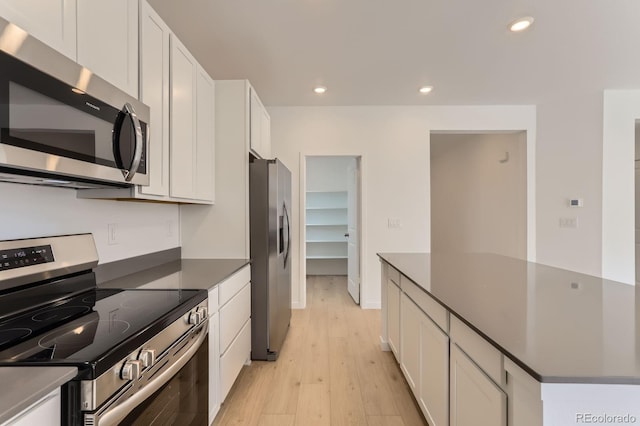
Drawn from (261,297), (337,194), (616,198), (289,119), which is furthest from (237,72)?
(616,198)

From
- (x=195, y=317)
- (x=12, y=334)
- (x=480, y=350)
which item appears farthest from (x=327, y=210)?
(x=12, y=334)

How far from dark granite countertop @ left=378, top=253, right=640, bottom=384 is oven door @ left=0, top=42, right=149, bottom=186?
1.43m

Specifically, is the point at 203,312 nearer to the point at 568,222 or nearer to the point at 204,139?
the point at 204,139

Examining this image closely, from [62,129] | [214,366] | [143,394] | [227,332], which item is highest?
[62,129]

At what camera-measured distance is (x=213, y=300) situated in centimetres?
163

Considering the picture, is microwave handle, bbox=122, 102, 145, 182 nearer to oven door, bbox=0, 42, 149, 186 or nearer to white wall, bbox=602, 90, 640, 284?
oven door, bbox=0, 42, 149, 186

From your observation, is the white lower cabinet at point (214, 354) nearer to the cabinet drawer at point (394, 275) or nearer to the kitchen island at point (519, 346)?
the kitchen island at point (519, 346)

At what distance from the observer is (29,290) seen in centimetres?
114

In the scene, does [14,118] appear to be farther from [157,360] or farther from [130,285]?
[130,285]

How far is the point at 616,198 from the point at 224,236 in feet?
15.0

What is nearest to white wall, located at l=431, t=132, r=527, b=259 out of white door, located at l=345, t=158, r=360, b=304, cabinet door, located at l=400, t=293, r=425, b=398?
white door, located at l=345, t=158, r=360, b=304

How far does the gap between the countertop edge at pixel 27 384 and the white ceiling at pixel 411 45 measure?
6.99ft

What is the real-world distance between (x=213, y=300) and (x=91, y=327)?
27.4 inches

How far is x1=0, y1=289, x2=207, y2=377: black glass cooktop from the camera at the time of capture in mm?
759
